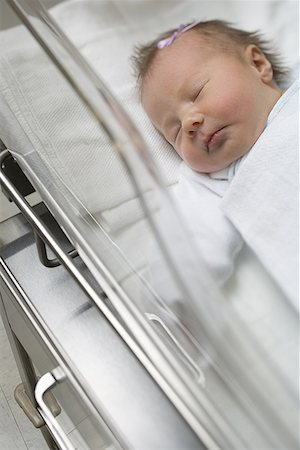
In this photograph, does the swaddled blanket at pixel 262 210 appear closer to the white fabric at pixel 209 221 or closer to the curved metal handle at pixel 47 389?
the white fabric at pixel 209 221

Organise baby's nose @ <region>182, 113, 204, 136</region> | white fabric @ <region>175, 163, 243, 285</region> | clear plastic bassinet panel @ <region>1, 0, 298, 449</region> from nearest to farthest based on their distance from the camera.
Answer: clear plastic bassinet panel @ <region>1, 0, 298, 449</region>, white fabric @ <region>175, 163, 243, 285</region>, baby's nose @ <region>182, 113, 204, 136</region>

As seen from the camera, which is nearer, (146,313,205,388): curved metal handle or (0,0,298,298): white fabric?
(146,313,205,388): curved metal handle

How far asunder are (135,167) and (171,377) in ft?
0.73

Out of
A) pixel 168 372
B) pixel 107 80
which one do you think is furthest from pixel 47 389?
pixel 107 80

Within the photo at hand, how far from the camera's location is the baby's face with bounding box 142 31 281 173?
2.80 feet

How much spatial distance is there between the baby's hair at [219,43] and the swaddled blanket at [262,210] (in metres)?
0.15

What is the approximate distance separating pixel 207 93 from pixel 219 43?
0.32 ft

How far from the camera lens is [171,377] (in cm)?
67

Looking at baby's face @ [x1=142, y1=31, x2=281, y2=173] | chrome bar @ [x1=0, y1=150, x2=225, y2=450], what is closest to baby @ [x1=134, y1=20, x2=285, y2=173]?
baby's face @ [x1=142, y1=31, x2=281, y2=173]

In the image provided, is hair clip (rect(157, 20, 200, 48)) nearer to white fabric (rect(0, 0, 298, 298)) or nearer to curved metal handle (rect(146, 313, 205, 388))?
white fabric (rect(0, 0, 298, 298))

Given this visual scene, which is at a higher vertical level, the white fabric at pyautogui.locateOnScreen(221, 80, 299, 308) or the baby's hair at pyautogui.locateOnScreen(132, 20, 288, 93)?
the baby's hair at pyautogui.locateOnScreen(132, 20, 288, 93)

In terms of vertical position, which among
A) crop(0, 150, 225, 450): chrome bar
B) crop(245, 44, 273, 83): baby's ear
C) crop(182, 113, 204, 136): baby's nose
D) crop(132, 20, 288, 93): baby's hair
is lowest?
crop(0, 150, 225, 450): chrome bar

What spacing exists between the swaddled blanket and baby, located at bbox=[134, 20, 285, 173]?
0.04 m

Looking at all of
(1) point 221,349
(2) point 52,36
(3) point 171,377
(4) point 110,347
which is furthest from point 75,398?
(2) point 52,36
